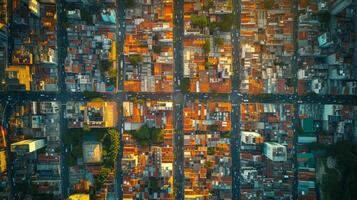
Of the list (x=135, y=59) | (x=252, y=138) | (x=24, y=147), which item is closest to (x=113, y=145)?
(x=24, y=147)

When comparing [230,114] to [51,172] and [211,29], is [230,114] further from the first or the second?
[51,172]

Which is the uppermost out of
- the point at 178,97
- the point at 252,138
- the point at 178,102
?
the point at 178,97

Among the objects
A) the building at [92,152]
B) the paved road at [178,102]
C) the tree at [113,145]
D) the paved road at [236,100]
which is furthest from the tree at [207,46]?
the building at [92,152]

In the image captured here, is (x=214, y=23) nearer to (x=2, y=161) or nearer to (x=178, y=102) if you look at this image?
(x=178, y=102)

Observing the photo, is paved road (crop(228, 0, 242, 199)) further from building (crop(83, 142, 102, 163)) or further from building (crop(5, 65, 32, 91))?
building (crop(5, 65, 32, 91))

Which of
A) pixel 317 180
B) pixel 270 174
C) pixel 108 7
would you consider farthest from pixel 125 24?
pixel 317 180

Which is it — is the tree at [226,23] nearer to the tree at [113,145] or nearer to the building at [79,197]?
the tree at [113,145]
